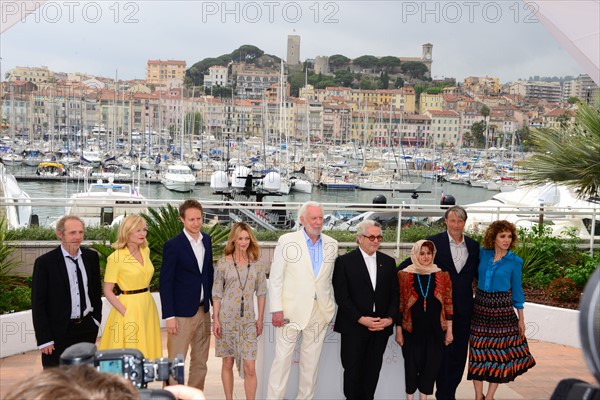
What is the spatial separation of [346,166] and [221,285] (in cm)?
6251

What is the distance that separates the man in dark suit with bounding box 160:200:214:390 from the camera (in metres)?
4.64

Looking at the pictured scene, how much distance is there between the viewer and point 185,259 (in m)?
4.68

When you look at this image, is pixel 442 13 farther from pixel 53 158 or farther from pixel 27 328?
pixel 53 158

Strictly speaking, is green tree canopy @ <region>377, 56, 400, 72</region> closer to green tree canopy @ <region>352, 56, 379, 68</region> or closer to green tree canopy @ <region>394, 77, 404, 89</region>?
green tree canopy @ <region>352, 56, 379, 68</region>

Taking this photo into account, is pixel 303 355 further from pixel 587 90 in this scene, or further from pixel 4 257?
pixel 587 90

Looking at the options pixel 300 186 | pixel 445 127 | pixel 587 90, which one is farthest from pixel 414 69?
pixel 587 90

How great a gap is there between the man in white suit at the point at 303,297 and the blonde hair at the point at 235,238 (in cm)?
13

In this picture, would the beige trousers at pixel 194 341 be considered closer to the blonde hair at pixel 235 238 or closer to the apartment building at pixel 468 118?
the blonde hair at pixel 235 238

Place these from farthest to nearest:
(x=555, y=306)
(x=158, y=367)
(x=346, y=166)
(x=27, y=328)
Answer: (x=346, y=166)
(x=555, y=306)
(x=27, y=328)
(x=158, y=367)

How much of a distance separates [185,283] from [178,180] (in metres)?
51.0

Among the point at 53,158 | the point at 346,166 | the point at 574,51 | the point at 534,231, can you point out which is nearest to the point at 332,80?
the point at 346,166

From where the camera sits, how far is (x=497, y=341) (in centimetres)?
484

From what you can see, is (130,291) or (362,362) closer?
(130,291)

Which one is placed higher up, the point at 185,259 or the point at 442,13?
the point at 442,13
